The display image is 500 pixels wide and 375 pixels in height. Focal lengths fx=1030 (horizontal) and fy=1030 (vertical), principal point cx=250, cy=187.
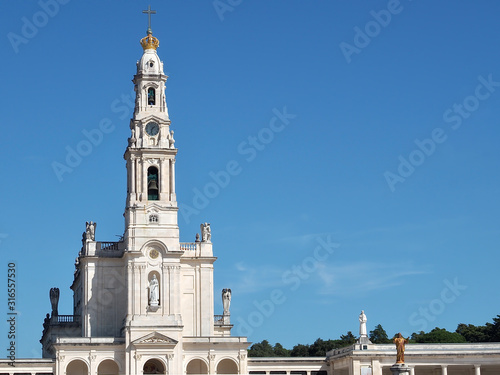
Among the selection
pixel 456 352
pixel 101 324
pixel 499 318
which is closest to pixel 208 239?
pixel 101 324

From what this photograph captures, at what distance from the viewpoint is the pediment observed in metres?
78.6

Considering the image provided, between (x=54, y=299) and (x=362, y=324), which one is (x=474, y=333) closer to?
(x=362, y=324)

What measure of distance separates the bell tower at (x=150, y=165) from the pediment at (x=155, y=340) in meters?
7.13

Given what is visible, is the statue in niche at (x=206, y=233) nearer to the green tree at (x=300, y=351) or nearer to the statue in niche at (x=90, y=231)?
the statue in niche at (x=90, y=231)

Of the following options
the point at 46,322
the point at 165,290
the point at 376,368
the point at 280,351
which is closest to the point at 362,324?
the point at 376,368

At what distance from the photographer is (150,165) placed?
83.7 meters

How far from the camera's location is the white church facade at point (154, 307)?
79062 millimetres

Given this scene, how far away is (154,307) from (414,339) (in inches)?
1929

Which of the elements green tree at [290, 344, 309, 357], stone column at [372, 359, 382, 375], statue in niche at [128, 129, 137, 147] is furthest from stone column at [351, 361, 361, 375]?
green tree at [290, 344, 309, 357]

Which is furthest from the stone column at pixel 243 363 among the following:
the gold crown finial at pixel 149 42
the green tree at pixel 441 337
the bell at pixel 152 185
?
the green tree at pixel 441 337

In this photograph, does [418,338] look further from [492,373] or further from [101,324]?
[101,324]

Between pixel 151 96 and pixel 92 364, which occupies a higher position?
pixel 151 96

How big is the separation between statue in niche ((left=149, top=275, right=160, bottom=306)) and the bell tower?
3.02 metres

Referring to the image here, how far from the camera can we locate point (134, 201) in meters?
82.7
